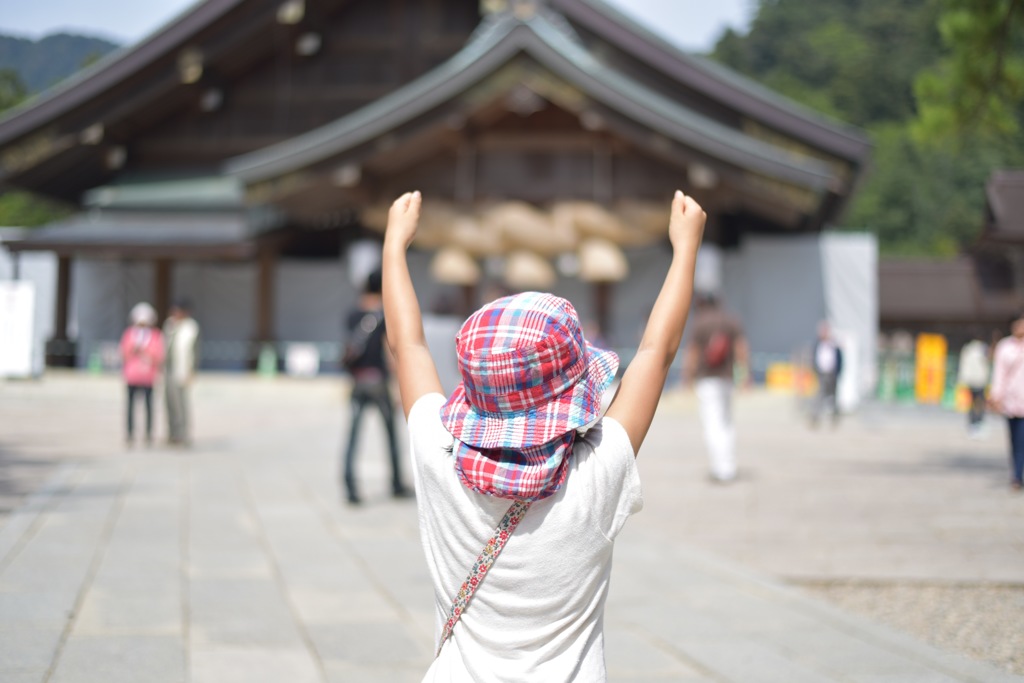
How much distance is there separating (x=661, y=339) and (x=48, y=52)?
433 cm

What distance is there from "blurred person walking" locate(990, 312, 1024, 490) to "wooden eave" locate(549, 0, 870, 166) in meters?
12.1

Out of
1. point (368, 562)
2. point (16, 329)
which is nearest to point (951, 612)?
point (368, 562)

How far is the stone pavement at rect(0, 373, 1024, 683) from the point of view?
4.58m

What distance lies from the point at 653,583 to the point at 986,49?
616cm

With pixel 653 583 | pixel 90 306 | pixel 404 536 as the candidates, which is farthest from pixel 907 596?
pixel 90 306

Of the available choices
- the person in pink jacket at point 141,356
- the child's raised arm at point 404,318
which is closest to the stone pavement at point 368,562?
the person in pink jacket at point 141,356

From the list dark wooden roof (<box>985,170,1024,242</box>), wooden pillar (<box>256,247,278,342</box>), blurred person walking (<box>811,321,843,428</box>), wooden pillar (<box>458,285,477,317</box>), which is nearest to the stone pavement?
dark wooden roof (<box>985,170,1024,242</box>)

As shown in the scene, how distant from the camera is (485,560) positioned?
2195mm

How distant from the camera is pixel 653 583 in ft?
20.5

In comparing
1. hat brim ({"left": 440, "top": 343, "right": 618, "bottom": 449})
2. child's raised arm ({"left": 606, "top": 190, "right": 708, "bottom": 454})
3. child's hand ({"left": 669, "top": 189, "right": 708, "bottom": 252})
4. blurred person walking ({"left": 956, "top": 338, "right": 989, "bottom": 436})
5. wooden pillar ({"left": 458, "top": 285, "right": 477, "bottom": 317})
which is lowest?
blurred person walking ({"left": 956, "top": 338, "right": 989, "bottom": 436})

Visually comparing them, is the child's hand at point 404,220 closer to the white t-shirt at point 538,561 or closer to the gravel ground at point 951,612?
the white t-shirt at point 538,561

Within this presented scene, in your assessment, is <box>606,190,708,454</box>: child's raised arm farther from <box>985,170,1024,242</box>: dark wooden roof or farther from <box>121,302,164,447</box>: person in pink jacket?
<box>985,170,1024,242</box>: dark wooden roof

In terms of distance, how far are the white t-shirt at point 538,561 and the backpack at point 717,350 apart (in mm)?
8309

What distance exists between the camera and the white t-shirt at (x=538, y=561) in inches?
85.4
